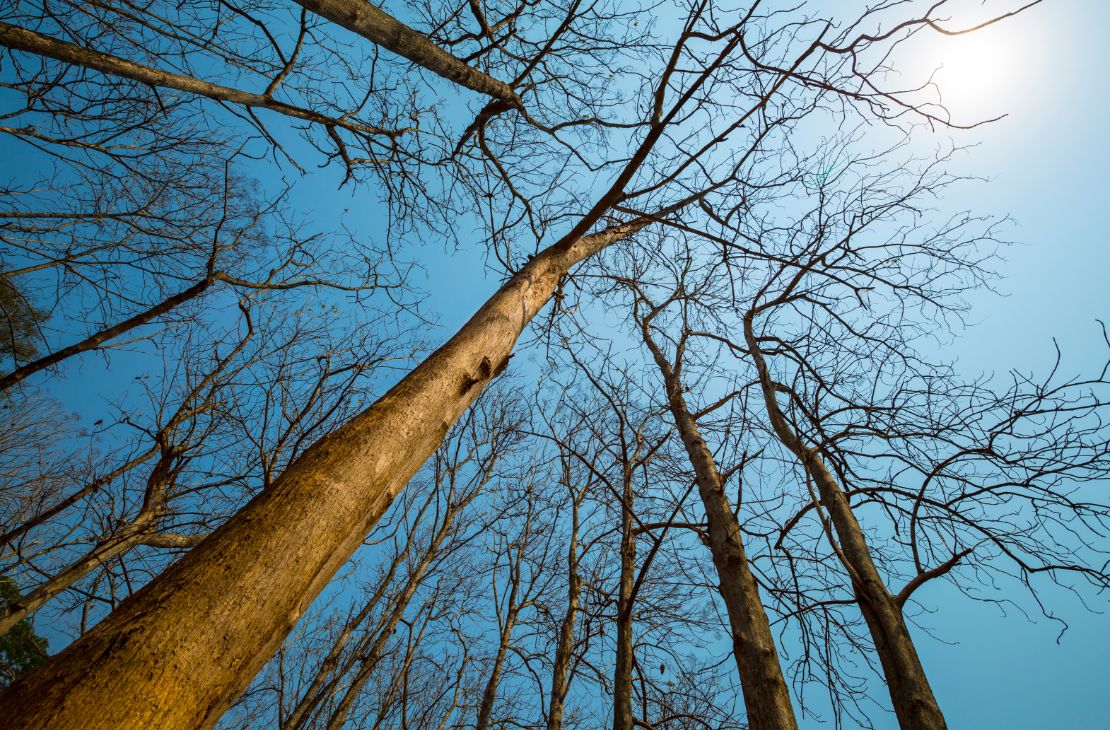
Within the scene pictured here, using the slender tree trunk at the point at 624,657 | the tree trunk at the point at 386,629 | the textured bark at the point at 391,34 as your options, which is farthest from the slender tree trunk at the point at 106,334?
the slender tree trunk at the point at 624,657

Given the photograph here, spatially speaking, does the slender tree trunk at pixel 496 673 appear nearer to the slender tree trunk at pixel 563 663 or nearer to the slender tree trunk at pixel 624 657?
the slender tree trunk at pixel 563 663

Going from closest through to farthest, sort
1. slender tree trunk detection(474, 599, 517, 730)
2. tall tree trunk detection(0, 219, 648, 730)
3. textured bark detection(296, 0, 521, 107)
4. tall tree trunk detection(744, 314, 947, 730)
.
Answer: tall tree trunk detection(0, 219, 648, 730) → tall tree trunk detection(744, 314, 947, 730) → textured bark detection(296, 0, 521, 107) → slender tree trunk detection(474, 599, 517, 730)

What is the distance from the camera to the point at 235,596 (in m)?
0.94

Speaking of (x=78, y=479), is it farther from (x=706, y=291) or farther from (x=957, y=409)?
(x=957, y=409)

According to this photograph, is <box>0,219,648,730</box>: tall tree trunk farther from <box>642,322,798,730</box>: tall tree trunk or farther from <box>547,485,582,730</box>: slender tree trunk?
<box>547,485,582,730</box>: slender tree trunk

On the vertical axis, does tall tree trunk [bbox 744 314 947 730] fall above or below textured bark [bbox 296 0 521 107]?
below

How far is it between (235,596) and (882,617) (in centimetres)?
292

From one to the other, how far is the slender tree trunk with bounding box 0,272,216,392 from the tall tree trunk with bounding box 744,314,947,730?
205 inches

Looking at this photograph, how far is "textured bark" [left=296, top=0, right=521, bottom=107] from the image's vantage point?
233 cm

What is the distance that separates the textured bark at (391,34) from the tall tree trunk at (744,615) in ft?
10.1

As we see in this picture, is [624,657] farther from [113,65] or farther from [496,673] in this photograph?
[113,65]

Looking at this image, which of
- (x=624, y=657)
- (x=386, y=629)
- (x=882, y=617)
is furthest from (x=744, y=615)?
(x=386, y=629)

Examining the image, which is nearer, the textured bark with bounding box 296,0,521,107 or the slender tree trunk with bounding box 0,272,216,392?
the textured bark with bounding box 296,0,521,107

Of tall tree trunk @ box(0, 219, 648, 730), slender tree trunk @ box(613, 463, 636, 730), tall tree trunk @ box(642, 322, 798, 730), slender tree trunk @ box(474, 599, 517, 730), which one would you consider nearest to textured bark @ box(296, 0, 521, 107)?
tall tree trunk @ box(0, 219, 648, 730)
